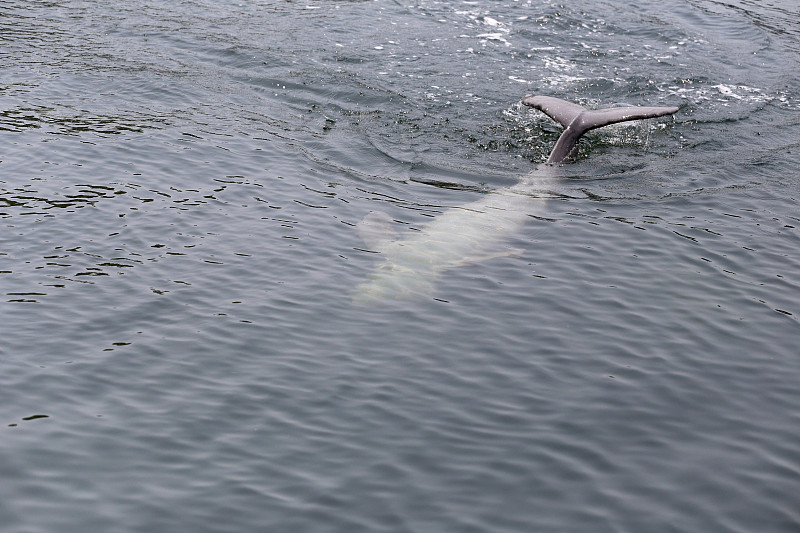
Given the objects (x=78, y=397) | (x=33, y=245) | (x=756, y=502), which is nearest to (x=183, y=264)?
(x=33, y=245)

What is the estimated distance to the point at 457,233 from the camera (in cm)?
1319

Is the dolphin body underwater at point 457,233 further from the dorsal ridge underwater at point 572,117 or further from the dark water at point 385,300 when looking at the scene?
the dark water at point 385,300

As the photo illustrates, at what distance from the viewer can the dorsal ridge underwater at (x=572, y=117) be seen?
15.1 m

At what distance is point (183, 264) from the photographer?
12062 mm

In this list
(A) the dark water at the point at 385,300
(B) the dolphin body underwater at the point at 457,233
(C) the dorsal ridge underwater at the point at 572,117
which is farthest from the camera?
(C) the dorsal ridge underwater at the point at 572,117

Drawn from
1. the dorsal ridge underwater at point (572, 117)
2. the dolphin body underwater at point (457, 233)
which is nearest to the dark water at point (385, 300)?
the dolphin body underwater at point (457, 233)

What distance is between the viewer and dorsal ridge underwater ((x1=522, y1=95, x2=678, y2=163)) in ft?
49.7

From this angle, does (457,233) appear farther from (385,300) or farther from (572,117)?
(572,117)

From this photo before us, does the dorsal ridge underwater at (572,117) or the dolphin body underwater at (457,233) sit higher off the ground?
the dorsal ridge underwater at (572,117)

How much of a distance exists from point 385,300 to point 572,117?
6.42 m

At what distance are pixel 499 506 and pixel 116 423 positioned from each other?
12.8 feet

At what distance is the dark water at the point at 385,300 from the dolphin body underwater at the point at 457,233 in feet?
0.70

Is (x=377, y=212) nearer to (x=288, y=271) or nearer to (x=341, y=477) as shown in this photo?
(x=288, y=271)

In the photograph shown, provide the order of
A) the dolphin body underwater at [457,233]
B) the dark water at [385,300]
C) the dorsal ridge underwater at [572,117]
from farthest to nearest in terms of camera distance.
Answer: the dorsal ridge underwater at [572,117] < the dolphin body underwater at [457,233] < the dark water at [385,300]
